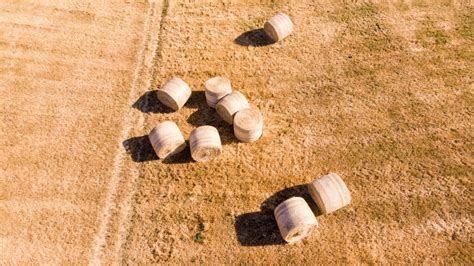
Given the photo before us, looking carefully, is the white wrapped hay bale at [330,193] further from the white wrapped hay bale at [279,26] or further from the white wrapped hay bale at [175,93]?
the white wrapped hay bale at [279,26]

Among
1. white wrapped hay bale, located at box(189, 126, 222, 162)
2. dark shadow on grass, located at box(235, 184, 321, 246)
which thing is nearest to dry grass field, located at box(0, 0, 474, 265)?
dark shadow on grass, located at box(235, 184, 321, 246)

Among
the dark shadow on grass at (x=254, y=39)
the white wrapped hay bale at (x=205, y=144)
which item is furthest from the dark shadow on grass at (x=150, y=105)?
the dark shadow on grass at (x=254, y=39)

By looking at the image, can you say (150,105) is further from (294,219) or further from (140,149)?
(294,219)

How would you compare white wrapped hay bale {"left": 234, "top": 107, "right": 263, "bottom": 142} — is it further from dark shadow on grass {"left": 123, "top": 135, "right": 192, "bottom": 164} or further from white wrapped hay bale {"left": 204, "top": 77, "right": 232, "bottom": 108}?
dark shadow on grass {"left": 123, "top": 135, "right": 192, "bottom": 164}

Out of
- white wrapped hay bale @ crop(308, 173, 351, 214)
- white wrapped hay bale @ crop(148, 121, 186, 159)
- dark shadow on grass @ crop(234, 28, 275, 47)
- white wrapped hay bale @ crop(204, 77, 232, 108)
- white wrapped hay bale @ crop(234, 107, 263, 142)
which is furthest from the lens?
dark shadow on grass @ crop(234, 28, 275, 47)

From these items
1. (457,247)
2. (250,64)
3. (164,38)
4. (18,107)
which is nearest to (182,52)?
(164,38)

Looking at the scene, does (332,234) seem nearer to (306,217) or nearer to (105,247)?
(306,217)
